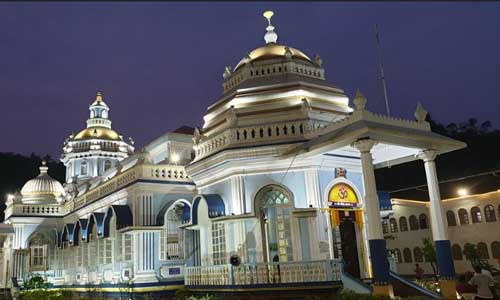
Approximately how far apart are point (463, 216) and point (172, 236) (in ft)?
71.5

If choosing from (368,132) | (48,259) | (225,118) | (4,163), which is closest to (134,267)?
(225,118)

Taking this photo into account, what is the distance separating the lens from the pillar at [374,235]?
12008mm

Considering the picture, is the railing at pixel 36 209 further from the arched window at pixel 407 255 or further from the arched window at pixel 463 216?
the arched window at pixel 463 216

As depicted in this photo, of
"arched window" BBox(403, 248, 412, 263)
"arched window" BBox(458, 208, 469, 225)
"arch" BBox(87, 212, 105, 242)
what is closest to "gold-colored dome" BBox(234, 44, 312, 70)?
"arch" BBox(87, 212, 105, 242)

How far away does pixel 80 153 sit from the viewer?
35594 mm

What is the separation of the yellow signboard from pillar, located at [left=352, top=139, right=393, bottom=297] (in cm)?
287

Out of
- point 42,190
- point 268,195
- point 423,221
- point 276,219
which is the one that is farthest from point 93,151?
point 423,221

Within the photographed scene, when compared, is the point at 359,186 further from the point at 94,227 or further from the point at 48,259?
the point at 48,259

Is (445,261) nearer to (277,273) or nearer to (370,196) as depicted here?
(370,196)

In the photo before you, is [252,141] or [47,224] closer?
[252,141]

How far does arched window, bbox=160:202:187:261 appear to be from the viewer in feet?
58.6

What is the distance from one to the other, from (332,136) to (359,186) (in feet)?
12.2

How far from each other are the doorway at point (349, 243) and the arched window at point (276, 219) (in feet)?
6.42

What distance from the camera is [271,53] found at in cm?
1911
